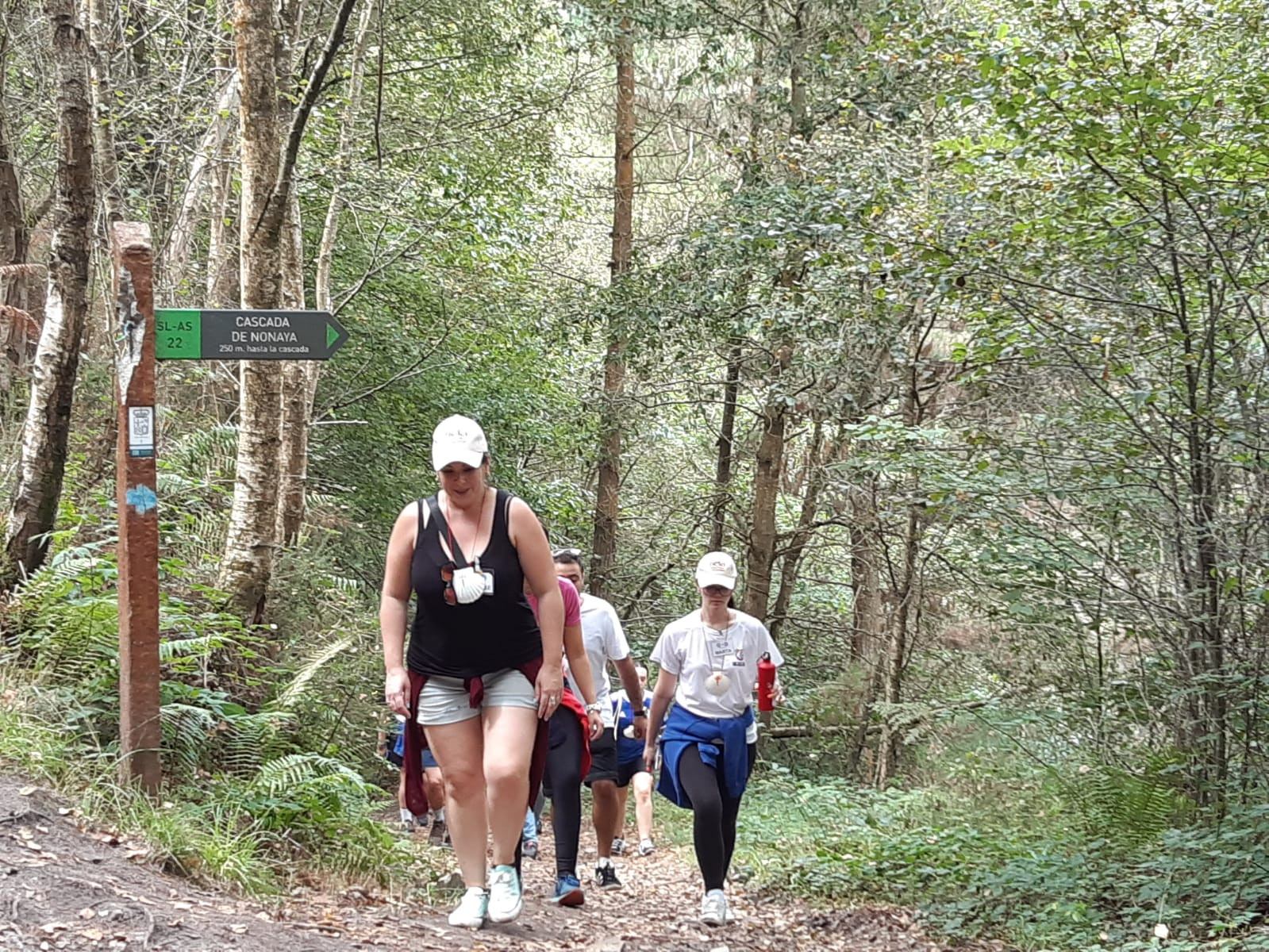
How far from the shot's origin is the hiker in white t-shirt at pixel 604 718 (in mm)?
6684

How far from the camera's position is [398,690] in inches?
206

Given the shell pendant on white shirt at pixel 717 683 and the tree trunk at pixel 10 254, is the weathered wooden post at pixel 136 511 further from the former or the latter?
the tree trunk at pixel 10 254

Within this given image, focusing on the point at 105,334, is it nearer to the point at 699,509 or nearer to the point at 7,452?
the point at 7,452

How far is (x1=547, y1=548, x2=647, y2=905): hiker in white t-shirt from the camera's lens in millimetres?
6684

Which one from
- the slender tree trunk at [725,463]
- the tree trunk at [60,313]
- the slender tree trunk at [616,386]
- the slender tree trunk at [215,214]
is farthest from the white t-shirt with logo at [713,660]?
the slender tree trunk at [616,386]

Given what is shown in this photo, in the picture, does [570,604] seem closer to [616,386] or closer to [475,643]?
[475,643]

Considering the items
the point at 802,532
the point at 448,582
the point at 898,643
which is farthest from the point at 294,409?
the point at 802,532

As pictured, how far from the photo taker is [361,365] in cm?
1639

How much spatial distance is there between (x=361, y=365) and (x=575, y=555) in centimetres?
998

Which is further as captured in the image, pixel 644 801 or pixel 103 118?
pixel 103 118

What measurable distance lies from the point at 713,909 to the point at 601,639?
1.63 m

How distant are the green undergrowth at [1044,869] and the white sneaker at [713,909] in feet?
5.22

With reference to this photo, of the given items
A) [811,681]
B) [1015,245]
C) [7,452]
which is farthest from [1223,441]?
[811,681]

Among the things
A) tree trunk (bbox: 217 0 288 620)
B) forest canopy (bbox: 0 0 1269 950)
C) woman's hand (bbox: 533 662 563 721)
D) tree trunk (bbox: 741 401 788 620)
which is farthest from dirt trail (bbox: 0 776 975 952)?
tree trunk (bbox: 741 401 788 620)
